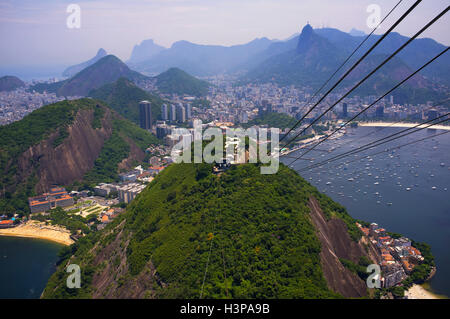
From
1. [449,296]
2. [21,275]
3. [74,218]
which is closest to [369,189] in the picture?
[449,296]

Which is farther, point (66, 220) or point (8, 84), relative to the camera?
point (8, 84)

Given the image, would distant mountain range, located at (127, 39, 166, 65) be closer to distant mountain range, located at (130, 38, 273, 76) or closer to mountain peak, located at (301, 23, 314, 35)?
distant mountain range, located at (130, 38, 273, 76)

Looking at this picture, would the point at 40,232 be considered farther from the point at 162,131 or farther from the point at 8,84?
the point at 8,84

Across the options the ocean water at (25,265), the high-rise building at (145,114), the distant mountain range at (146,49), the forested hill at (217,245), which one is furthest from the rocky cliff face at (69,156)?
the distant mountain range at (146,49)

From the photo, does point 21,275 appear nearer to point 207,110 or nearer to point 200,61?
point 207,110

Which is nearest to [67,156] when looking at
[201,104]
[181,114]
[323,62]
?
[181,114]
